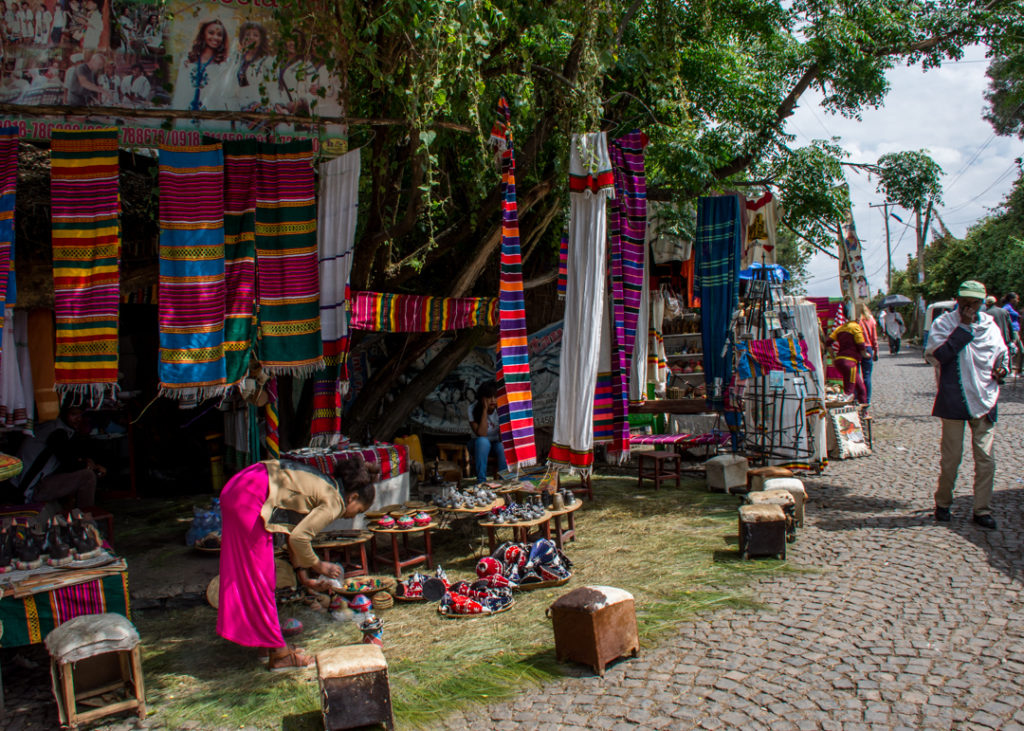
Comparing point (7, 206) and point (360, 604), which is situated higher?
point (7, 206)

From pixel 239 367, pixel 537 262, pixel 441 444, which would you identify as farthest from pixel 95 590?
pixel 537 262

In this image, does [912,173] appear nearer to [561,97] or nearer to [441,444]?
[561,97]

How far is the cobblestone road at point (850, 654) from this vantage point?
3871mm

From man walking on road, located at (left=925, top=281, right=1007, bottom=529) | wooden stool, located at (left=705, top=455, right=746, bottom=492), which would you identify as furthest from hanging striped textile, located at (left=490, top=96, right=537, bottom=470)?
man walking on road, located at (left=925, top=281, right=1007, bottom=529)

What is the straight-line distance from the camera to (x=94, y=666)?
433cm

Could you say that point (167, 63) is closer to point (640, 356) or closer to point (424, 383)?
point (424, 383)

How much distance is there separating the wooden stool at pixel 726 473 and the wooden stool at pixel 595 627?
15.2 ft

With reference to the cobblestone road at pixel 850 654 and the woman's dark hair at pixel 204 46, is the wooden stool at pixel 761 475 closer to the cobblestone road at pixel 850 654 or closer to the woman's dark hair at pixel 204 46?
the cobblestone road at pixel 850 654

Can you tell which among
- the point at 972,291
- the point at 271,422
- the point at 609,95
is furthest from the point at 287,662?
the point at 609,95

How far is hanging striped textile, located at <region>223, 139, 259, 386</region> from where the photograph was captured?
22.5ft

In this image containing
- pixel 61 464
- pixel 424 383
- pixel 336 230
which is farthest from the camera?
pixel 424 383

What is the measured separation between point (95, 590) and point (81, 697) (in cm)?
73

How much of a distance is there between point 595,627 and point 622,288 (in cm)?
409

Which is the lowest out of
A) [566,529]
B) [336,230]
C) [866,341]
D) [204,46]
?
[566,529]
